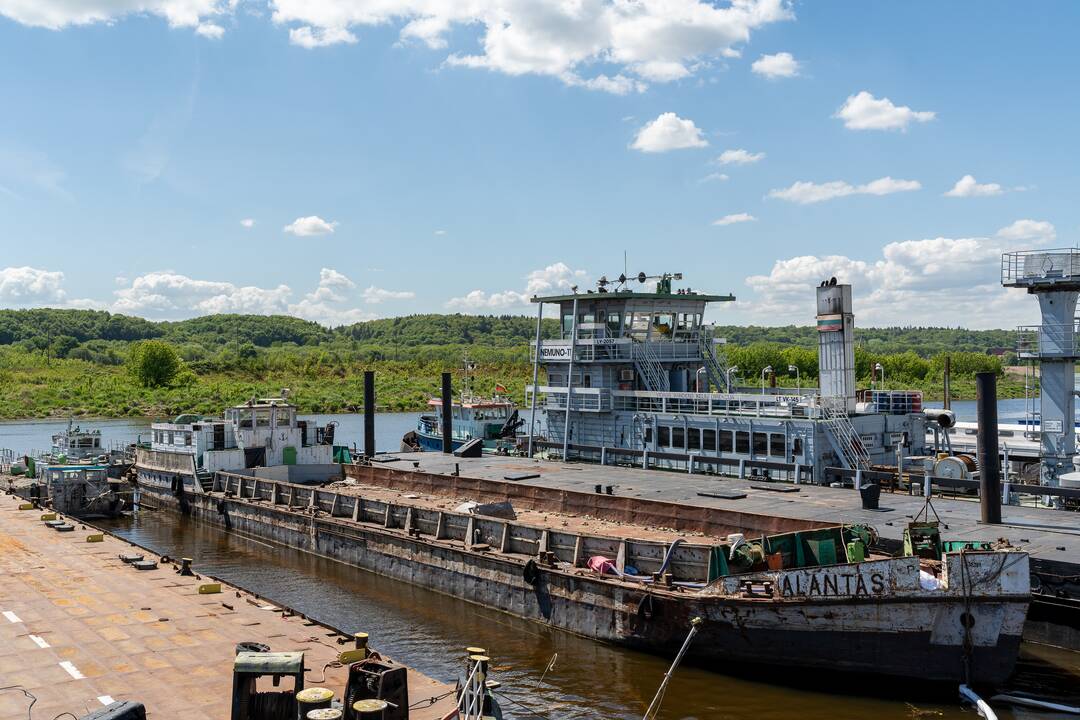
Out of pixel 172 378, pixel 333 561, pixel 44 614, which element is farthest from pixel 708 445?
pixel 172 378

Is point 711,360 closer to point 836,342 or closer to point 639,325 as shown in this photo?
point 639,325

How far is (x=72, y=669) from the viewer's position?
13.3 m

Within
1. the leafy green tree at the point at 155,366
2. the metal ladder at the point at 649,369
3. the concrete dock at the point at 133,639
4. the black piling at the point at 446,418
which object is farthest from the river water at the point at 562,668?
the leafy green tree at the point at 155,366

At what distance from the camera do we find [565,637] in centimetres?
1925

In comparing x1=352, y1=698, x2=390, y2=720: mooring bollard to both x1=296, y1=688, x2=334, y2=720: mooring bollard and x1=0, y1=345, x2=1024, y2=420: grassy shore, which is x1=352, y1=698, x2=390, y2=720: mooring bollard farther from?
x1=0, y1=345, x2=1024, y2=420: grassy shore

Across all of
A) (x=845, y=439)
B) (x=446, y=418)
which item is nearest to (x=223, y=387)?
(x=446, y=418)

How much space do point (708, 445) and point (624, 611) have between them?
15695 mm

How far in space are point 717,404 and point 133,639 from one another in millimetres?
23143

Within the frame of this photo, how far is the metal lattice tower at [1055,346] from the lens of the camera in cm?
2700

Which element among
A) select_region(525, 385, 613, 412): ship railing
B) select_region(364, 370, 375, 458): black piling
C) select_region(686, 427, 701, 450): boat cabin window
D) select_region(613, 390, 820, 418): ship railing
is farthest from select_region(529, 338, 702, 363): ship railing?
select_region(364, 370, 375, 458): black piling

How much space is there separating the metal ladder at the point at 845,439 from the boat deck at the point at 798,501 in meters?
2.57

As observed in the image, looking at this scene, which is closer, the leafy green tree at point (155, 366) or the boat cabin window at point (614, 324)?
the boat cabin window at point (614, 324)

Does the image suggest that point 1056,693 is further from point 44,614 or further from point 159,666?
point 44,614

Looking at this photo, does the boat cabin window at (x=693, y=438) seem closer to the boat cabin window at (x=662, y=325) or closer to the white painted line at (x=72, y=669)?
the boat cabin window at (x=662, y=325)
